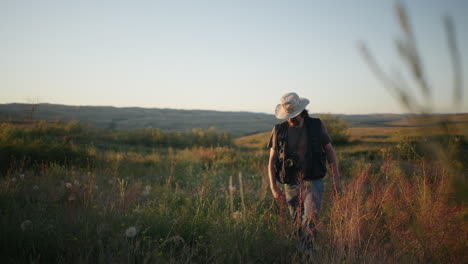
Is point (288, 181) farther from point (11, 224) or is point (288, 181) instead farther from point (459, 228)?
point (11, 224)

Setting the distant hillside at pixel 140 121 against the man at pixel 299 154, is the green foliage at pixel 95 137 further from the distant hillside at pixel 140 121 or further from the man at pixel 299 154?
the distant hillside at pixel 140 121

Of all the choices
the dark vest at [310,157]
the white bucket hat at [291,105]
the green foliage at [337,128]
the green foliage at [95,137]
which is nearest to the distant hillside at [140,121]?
the green foliage at [95,137]

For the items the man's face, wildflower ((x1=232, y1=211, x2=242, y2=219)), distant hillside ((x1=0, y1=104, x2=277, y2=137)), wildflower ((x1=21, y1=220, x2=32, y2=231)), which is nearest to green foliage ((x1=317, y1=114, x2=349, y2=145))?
distant hillside ((x1=0, y1=104, x2=277, y2=137))

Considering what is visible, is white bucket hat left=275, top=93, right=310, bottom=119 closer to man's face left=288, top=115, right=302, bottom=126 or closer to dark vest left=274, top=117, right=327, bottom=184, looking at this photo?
man's face left=288, top=115, right=302, bottom=126

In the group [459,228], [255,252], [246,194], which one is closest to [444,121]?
[459,228]

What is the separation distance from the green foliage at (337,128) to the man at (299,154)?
21.7 m

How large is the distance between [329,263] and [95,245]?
217 centimetres

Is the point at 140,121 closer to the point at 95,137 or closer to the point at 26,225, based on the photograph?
the point at 95,137

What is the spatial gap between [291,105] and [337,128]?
2291 centimetres

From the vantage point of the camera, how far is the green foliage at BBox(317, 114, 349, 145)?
81.2ft

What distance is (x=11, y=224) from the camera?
A: 3.06m

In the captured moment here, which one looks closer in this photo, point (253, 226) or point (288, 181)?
point (253, 226)

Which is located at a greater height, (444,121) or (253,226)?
(444,121)

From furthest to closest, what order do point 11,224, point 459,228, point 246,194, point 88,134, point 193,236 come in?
point 88,134 < point 246,194 < point 193,236 < point 11,224 < point 459,228
